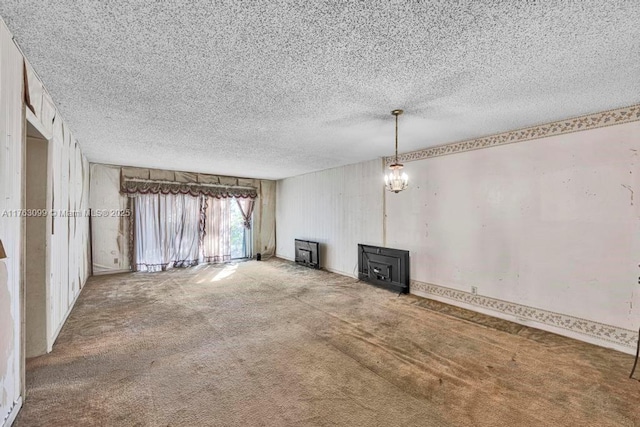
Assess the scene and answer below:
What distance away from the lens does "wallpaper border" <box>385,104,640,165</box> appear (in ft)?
9.60

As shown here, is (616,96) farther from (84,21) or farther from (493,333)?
(84,21)

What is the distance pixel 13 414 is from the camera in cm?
181

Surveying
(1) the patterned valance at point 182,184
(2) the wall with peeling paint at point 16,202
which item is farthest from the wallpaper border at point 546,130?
(1) the patterned valance at point 182,184

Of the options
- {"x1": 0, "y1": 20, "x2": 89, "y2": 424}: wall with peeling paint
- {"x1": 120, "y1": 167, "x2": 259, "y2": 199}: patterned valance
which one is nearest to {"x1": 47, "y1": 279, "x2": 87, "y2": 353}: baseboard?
{"x1": 0, "y1": 20, "x2": 89, "y2": 424}: wall with peeling paint

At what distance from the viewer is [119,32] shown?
171 cm

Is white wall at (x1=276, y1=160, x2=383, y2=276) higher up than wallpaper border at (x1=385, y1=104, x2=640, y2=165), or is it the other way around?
wallpaper border at (x1=385, y1=104, x2=640, y2=165)

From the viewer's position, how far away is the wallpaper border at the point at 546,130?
2926 millimetres

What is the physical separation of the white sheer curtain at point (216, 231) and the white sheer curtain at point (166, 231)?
0.78 feet

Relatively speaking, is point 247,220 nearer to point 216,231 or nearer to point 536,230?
point 216,231

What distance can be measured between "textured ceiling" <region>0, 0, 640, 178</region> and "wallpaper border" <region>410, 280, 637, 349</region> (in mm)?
2289

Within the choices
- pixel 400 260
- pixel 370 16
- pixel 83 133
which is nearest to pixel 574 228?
pixel 400 260

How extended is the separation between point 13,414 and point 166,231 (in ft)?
17.5

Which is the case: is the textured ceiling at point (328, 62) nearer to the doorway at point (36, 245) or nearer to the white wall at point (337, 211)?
the doorway at point (36, 245)

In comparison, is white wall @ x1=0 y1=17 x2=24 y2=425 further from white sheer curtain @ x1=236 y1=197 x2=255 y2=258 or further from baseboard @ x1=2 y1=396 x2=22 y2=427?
white sheer curtain @ x1=236 y1=197 x2=255 y2=258
